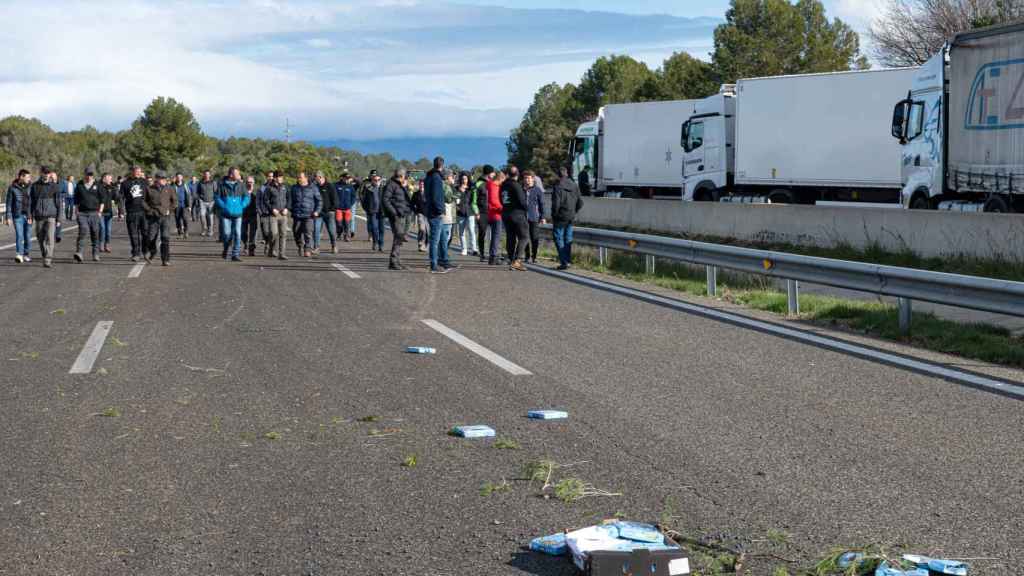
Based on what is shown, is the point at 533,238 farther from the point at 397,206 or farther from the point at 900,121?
the point at 900,121

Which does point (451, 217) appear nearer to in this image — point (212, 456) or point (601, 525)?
point (212, 456)

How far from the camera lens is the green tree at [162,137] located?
127m

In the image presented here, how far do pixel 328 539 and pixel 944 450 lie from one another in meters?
3.42

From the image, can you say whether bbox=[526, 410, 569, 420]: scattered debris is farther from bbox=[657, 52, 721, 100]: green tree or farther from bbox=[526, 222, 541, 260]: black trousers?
bbox=[657, 52, 721, 100]: green tree

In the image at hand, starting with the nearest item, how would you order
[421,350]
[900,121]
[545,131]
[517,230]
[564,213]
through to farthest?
[421,350]
[564,213]
[517,230]
[900,121]
[545,131]

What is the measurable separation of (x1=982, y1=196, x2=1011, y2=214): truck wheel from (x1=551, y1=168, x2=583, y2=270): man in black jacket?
7088mm

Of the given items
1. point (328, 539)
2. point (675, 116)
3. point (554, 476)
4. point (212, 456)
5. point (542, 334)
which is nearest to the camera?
point (328, 539)

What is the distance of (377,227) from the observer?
1011 inches

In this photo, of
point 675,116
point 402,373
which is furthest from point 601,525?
point 675,116

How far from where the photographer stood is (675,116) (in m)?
39.2

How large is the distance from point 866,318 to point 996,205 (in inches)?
364

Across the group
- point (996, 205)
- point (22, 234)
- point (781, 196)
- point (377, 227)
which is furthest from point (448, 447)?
point (781, 196)

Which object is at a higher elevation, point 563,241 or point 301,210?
point 301,210

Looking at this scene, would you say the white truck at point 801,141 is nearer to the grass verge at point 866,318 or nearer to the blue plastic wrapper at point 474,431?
the grass verge at point 866,318
